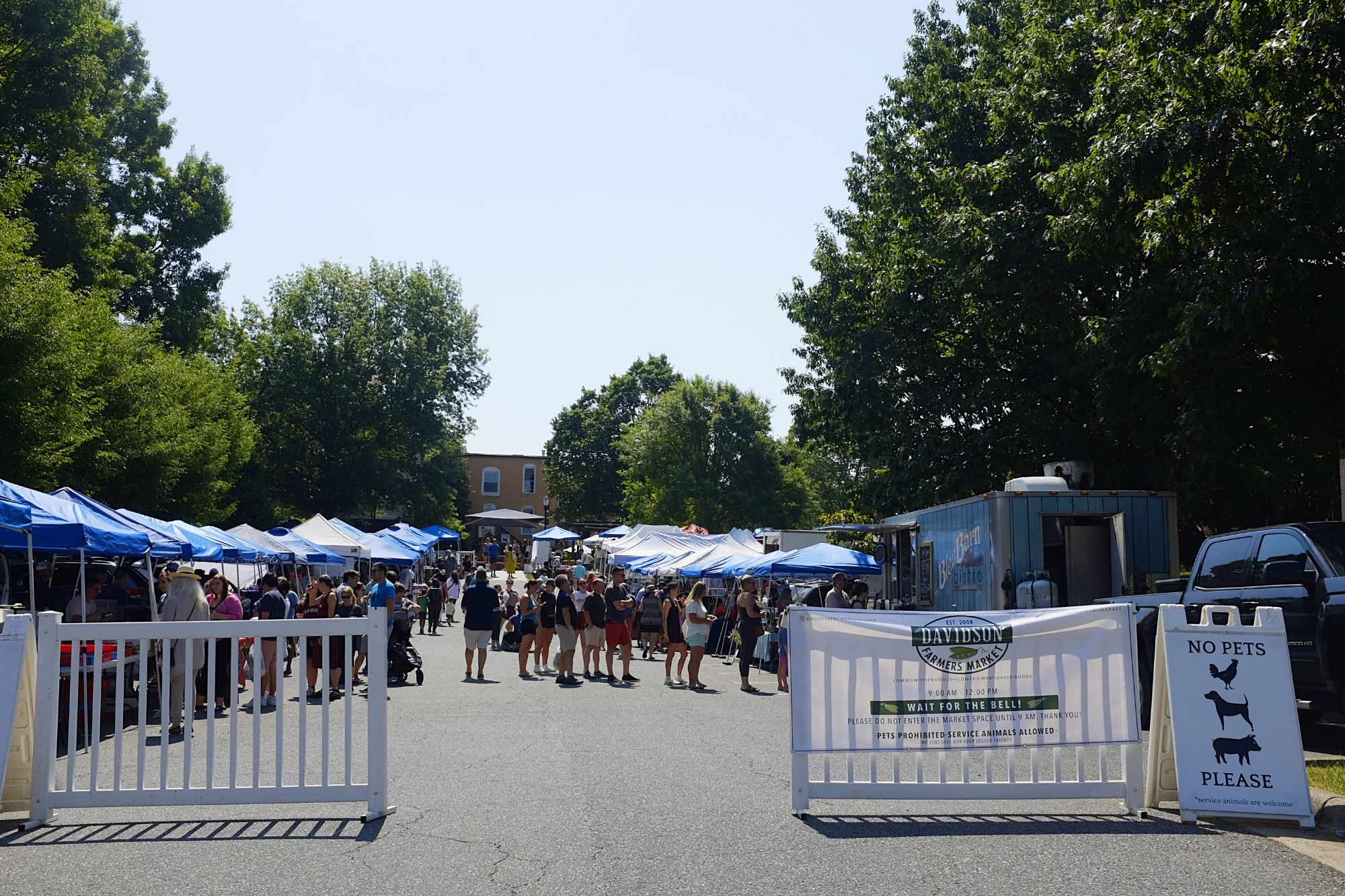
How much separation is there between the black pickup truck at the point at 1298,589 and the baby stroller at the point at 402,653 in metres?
10.5

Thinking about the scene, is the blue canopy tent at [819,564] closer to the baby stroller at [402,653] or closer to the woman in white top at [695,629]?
the woman in white top at [695,629]

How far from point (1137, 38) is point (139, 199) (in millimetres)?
39658

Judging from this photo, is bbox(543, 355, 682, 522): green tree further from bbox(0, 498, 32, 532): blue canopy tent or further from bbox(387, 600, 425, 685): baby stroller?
bbox(0, 498, 32, 532): blue canopy tent

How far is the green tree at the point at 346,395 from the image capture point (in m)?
58.6

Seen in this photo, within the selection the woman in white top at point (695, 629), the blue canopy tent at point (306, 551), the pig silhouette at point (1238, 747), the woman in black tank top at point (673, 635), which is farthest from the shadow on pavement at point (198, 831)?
the blue canopy tent at point (306, 551)

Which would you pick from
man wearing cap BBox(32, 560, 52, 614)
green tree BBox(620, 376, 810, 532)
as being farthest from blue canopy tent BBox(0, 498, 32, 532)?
green tree BBox(620, 376, 810, 532)

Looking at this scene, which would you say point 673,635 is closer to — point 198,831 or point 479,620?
point 479,620

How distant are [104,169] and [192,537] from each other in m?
31.8

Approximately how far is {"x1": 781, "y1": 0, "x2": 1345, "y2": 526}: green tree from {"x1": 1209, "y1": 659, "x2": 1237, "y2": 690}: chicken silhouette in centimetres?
691

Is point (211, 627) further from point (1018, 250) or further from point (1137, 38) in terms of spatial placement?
point (1018, 250)

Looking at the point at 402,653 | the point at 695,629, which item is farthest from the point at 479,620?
the point at 695,629

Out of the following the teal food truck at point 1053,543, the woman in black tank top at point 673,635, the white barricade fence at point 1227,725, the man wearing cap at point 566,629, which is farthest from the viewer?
the woman in black tank top at point 673,635

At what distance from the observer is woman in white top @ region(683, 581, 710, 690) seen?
17594mm

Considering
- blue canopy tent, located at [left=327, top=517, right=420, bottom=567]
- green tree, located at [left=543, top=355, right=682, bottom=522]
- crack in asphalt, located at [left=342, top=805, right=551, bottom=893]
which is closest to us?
crack in asphalt, located at [left=342, top=805, right=551, bottom=893]
